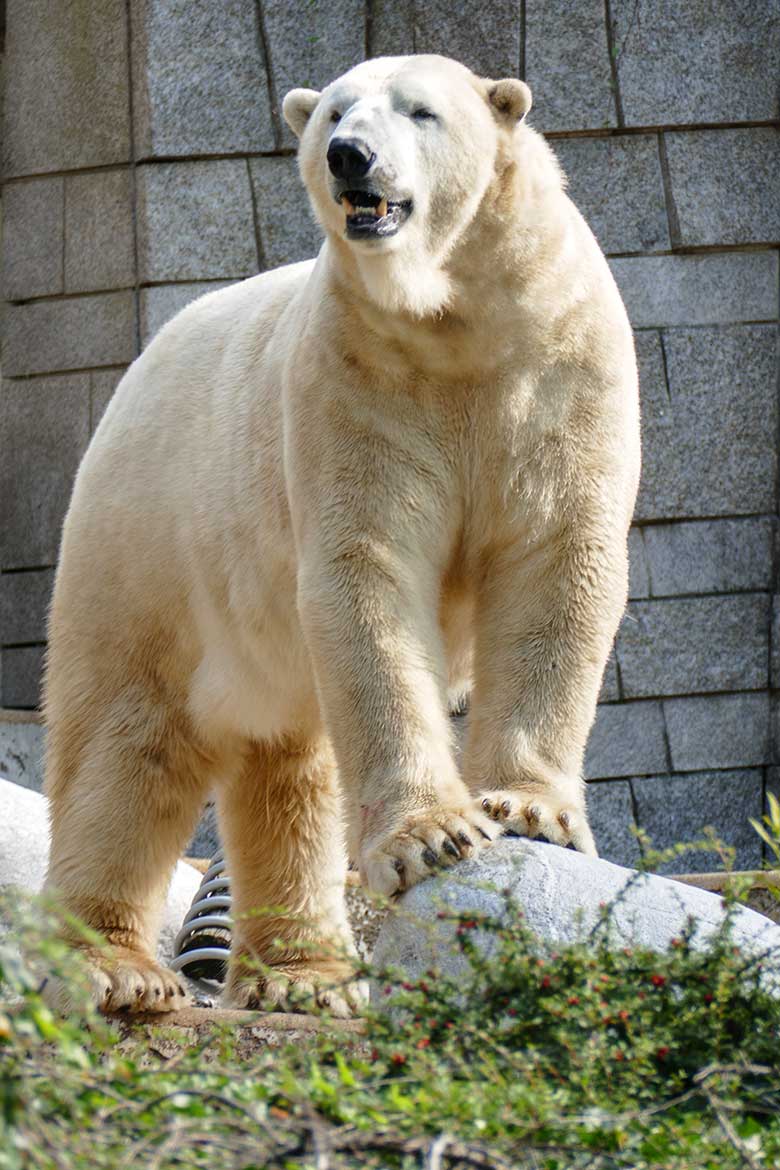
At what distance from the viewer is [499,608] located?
11.3 feet

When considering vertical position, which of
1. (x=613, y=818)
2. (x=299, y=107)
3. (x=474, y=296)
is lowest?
(x=613, y=818)

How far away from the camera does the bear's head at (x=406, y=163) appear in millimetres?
3201

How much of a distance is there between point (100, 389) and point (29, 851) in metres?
2.41

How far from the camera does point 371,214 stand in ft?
10.6

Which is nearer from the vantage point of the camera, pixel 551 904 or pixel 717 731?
pixel 551 904

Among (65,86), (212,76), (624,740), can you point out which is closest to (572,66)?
(212,76)

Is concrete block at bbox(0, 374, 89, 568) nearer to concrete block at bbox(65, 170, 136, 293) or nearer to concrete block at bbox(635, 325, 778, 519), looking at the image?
concrete block at bbox(65, 170, 136, 293)

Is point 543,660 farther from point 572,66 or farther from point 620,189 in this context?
point 572,66

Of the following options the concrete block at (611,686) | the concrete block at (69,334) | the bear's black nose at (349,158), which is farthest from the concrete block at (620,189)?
the bear's black nose at (349,158)

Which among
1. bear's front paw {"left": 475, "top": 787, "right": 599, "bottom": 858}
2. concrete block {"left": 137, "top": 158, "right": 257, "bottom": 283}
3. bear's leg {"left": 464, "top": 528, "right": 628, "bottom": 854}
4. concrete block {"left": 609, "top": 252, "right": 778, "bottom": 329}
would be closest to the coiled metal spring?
bear's leg {"left": 464, "top": 528, "right": 628, "bottom": 854}

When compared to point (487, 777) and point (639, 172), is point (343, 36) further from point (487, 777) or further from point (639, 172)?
point (487, 777)

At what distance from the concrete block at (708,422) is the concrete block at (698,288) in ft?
0.20

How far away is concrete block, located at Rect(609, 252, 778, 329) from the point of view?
654 centimetres

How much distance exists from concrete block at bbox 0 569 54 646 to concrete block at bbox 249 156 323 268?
165cm
